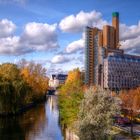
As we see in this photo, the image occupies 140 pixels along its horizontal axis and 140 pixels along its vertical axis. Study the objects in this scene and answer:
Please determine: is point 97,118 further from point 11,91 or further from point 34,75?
point 34,75

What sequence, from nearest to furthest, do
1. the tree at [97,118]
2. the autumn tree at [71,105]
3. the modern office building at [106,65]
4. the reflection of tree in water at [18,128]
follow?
1. the tree at [97,118]
2. the autumn tree at [71,105]
3. the reflection of tree in water at [18,128]
4. the modern office building at [106,65]

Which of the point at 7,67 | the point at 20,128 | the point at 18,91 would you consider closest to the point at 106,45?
the point at 7,67

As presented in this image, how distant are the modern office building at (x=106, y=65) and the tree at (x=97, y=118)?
111 meters

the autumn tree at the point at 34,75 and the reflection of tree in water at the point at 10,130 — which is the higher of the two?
the autumn tree at the point at 34,75

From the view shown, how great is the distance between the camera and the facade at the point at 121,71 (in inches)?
6309

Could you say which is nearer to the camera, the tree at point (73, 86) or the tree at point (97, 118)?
the tree at point (97, 118)

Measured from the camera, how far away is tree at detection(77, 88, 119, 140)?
3203cm

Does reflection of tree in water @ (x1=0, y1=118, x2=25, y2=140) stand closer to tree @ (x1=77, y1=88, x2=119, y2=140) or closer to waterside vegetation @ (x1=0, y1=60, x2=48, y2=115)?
waterside vegetation @ (x1=0, y1=60, x2=48, y2=115)

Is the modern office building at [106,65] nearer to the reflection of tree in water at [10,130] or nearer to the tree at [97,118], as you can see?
the reflection of tree in water at [10,130]

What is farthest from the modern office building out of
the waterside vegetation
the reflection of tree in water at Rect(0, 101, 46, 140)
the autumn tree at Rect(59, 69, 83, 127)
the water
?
the water

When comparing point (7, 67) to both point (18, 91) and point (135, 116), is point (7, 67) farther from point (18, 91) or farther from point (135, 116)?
point (135, 116)

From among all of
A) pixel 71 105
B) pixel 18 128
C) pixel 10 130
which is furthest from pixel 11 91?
pixel 71 105

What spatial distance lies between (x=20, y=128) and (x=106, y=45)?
139m

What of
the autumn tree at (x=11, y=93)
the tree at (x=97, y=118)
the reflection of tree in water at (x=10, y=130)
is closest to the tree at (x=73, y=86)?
the reflection of tree in water at (x=10, y=130)
